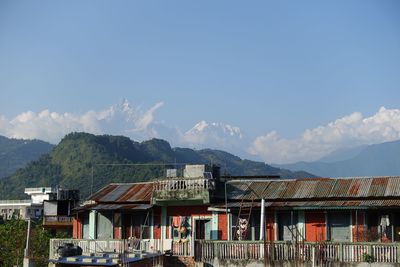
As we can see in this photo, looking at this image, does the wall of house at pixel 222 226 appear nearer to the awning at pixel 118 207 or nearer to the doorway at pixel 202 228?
the doorway at pixel 202 228

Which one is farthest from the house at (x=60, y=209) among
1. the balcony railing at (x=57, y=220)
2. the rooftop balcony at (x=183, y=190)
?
the rooftop balcony at (x=183, y=190)

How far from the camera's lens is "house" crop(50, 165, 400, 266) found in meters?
28.7

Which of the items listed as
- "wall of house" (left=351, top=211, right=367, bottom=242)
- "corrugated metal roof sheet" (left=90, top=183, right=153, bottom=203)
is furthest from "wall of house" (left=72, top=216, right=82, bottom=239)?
"wall of house" (left=351, top=211, right=367, bottom=242)

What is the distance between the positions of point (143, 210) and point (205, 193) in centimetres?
384

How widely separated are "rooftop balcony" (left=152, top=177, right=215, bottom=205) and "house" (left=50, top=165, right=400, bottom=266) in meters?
0.05

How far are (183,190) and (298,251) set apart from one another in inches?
301

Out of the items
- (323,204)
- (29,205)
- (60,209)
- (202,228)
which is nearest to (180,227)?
(202,228)

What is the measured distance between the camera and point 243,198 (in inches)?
1305

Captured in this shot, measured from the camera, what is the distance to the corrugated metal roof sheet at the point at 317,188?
31.3m

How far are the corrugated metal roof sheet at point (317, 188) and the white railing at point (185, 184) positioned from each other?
158cm

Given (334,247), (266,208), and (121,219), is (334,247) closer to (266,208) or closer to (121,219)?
(266,208)

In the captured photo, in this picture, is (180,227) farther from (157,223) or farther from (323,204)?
(323,204)

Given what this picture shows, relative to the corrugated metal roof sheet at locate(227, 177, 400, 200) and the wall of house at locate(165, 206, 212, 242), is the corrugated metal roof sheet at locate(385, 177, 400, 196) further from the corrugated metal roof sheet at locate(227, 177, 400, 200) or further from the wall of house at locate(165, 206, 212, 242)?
the wall of house at locate(165, 206, 212, 242)

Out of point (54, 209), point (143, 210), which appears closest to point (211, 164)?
point (143, 210)
